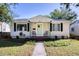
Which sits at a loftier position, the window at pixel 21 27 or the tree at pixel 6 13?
the tree at pixel 6 13

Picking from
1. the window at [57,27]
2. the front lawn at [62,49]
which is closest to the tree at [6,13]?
the window at [57,27]

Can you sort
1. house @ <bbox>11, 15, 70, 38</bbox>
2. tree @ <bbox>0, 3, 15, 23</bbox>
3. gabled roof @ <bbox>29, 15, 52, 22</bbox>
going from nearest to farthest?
tree @ <bbox>0, 3, 15, 23</bbox>, gabled roof @ <bbox>29, 15, 52, 22</bbox>, house @ <bbox>11, 15, 70, 38</bbox>

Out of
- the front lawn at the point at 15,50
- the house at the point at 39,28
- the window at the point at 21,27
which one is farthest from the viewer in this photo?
the window at the point at 21,27

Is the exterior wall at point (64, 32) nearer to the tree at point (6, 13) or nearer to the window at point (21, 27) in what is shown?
the window at point (21, 27)

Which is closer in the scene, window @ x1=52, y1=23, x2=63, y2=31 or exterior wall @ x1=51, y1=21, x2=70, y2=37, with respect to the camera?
exterior wall @ x1=51, y1=21, x2=70, y2=37

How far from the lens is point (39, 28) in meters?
22.0

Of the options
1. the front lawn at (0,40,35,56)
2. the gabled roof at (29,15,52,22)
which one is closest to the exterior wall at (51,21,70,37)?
the gabled roof at (29,15,52,22)

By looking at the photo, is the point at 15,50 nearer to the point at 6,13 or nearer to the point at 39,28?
the point at 39,28

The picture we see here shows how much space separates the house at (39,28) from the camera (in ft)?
70.8

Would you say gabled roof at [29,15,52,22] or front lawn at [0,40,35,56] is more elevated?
gabled roof at [29,15,52,22]

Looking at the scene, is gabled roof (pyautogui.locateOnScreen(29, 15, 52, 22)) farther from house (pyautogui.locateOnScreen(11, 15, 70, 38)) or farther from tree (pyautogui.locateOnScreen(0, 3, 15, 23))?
tree (pyautogui.locateOnScreen(0, 3, 15, 23))

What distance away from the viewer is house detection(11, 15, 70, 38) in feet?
70.8

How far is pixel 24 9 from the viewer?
19234 millimetres

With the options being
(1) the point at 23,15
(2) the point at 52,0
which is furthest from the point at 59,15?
(2) the point at 52,0
